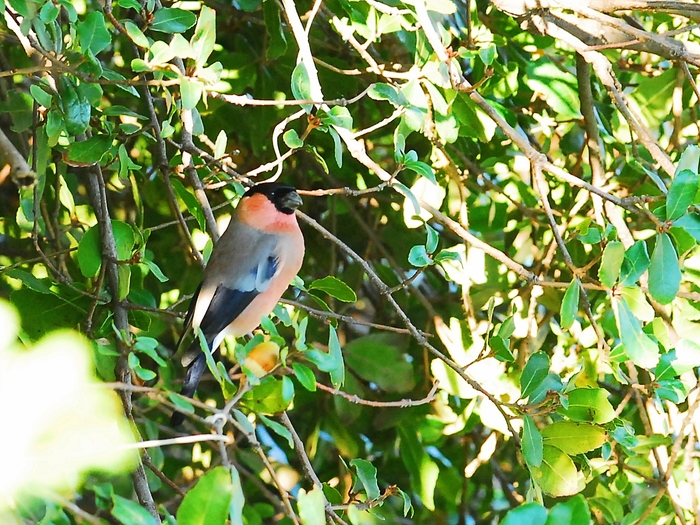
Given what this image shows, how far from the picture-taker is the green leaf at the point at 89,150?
1.40 metres

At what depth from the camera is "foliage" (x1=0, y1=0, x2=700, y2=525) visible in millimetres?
1281

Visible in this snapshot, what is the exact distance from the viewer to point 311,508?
0.96 meters

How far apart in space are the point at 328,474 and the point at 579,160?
3.40ft

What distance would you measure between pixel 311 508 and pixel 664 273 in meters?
0.66

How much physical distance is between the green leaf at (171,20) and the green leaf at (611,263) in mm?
738

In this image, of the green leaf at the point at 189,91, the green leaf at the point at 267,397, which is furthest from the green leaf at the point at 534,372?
the green leaf at the point at 189,91

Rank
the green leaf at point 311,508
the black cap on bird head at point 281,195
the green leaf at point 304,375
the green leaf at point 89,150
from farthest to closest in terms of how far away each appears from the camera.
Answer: the black cap on bird head at point 281,195 < the green leaf at point 89,150 < the green leaf at point 304,375 < the green leaf at point 311,508

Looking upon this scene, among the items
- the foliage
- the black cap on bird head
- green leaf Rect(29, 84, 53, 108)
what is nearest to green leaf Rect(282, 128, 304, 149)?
the foliage

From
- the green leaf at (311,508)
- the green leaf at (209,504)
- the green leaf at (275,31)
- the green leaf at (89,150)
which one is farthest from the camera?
the green leaf at (275,31)

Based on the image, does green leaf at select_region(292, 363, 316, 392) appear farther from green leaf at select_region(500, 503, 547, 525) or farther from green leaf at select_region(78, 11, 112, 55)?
green leaf at select_region(78, 11, 112, 55)

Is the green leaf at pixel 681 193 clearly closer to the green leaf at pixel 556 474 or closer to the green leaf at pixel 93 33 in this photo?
the green leaf at pixel 556 474

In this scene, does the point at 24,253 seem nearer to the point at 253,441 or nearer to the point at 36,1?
the point at 36,1

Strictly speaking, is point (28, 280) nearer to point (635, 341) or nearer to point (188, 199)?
point (188, 199)

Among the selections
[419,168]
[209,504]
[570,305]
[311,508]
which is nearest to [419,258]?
[419,168]
